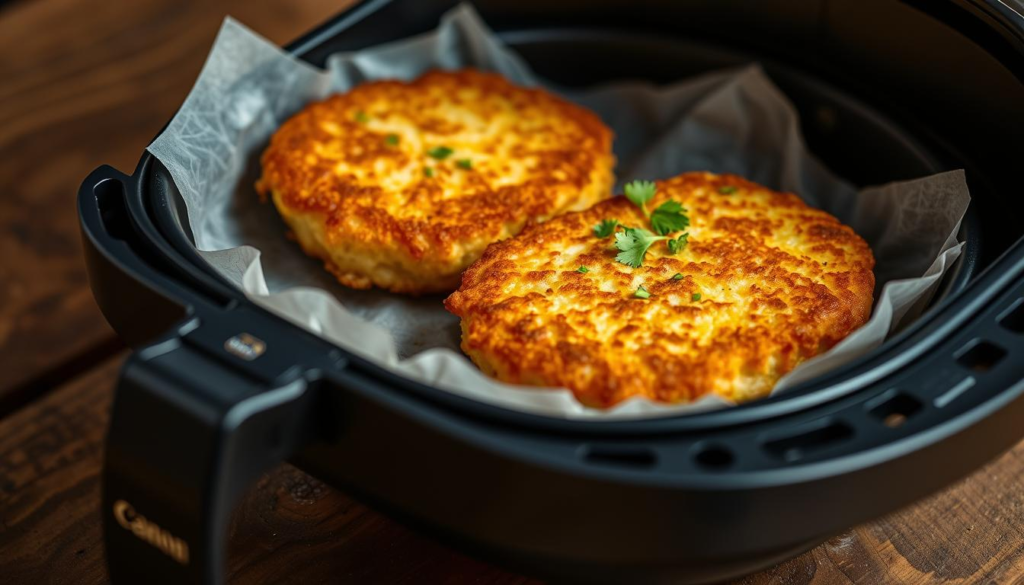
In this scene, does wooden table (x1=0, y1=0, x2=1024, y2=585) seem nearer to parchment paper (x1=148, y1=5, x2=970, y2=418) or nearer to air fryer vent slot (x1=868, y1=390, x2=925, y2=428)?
parchment paper (x1=148, y1=5, x2=970, y2=418)

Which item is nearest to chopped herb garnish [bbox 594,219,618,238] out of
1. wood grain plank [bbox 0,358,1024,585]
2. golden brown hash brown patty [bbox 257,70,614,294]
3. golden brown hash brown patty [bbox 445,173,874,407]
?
golden brown hash brown patty [bbox 445,173,874,407]

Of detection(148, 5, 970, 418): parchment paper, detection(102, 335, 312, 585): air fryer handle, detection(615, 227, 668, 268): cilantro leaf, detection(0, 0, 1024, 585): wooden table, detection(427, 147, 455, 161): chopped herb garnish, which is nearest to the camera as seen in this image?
detection(102, 335, 312, 585): air fryer handle

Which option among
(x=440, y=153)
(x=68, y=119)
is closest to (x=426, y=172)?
(x=440, y=153)

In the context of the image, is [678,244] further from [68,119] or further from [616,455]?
[68,119]

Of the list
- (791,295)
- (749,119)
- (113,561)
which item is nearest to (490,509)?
(113,561)

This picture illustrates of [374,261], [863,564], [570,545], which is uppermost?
[570,545]

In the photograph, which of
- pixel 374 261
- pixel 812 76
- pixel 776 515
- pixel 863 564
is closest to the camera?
pixel 776 515

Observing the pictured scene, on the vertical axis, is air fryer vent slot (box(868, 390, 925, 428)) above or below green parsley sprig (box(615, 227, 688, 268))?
above

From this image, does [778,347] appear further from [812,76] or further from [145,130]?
[145,130]
